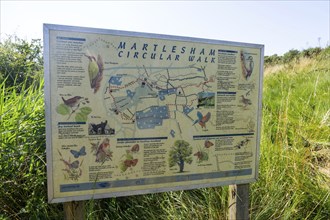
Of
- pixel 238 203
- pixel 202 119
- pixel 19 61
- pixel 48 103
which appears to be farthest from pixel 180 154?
pixel 19 61

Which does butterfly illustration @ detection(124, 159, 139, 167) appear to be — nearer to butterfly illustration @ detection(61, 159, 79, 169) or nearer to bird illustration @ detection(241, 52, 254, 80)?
butterfly illustration @ detection(61, 159, 79, 169)

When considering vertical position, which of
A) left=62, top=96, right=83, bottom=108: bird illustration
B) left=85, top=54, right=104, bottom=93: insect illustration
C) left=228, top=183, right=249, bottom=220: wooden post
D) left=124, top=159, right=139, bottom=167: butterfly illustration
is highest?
left=85, top=54, right=104, bottom=93: insect illustration

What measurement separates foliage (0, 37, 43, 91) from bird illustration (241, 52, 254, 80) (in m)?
2.30

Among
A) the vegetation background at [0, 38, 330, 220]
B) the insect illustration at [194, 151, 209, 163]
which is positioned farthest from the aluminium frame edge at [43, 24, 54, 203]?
the insect illustration at [194, 151, 209, 163]

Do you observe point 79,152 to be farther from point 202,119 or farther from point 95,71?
point 202,119

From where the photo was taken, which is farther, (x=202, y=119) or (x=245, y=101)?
(x=245, y=101)

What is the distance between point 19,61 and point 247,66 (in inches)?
139

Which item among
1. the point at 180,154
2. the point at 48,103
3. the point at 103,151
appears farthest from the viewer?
the point at 180,154

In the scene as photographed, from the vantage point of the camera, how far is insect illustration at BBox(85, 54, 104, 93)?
1781 millimetres

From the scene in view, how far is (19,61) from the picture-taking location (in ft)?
14.4

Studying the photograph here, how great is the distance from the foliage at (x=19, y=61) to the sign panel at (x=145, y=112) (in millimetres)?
1849

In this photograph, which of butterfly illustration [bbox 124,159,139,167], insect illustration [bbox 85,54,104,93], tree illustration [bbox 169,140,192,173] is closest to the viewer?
insect illustration [bbox 85,54,104,93]

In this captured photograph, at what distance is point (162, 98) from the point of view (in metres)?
1.96

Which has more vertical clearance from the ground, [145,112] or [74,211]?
[145,112]
